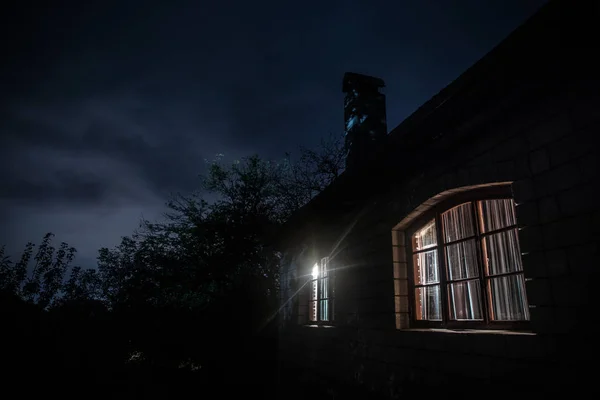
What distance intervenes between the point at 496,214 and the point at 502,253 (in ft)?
1.19

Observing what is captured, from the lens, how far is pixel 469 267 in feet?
10.3

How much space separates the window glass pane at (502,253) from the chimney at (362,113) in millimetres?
3575

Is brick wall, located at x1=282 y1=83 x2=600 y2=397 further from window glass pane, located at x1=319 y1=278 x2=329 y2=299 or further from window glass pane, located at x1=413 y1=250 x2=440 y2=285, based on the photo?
window glass pane, located at x1=319 y1=278 x2=329 y2=299

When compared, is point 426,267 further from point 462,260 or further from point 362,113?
point 362,113

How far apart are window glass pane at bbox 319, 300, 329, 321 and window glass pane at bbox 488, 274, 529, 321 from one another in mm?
3435

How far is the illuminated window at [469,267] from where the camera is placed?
2.79 metres

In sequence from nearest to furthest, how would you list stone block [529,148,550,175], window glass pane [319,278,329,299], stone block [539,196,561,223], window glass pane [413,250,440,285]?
stone block [539,196,561,223], stone block [529,148,550,175], window glass pane [413,250,440,285], window glass pane [319,278,329,299]

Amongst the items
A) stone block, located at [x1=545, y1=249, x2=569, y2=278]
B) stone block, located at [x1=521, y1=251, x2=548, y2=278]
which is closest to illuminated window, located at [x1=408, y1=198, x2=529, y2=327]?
stone block, located at [x1=521, y1=251, x2=548, y2=278]

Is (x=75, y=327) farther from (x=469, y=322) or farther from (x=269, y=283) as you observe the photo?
(x=469, y=322)

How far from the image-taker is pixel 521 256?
2.63 meters

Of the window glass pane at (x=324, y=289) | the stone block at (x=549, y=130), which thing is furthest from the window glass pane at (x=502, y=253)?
the window glass pane at (x=324, y=289)

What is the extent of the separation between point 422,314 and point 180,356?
30.4 ft

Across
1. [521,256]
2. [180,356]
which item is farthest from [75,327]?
[521,256]

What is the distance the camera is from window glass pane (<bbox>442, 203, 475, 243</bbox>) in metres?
3.24
